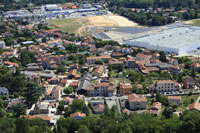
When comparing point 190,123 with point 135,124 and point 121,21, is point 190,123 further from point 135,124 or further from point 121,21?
point 121,21

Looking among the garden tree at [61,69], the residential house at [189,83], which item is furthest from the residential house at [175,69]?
the garden tree at [61,69]

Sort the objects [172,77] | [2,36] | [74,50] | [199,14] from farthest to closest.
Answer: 1. [199,14]
2. [2,36]
3. [74,50]
4. [172,77]

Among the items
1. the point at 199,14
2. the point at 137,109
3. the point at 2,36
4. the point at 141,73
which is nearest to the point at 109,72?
the point at 141,73

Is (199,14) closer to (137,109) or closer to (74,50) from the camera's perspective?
(74,50)

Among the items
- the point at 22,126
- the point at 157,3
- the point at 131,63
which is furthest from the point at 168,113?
the point at 157,3

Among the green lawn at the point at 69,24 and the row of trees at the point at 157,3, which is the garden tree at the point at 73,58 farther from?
the row of trees at the point at 157,3

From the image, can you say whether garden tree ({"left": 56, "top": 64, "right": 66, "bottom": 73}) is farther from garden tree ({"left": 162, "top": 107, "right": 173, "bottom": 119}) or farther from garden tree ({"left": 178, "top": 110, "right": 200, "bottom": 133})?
garden tree ({"left": 178, "top": 110, "right": 200, "bottom": 133})

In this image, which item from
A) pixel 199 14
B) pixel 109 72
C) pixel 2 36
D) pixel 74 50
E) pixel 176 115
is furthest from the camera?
pixel 199 14
